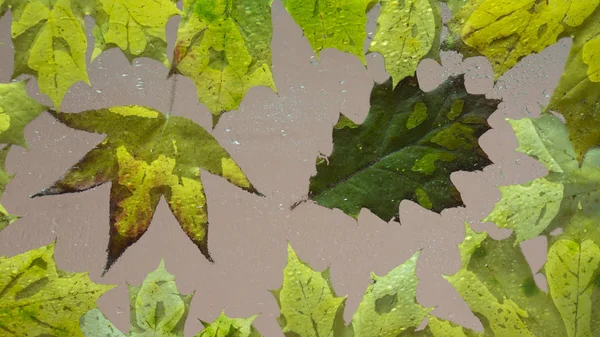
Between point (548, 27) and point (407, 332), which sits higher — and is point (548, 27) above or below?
above

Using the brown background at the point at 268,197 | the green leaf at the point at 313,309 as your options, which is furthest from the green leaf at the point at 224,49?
the green leaf at the point at 313,309

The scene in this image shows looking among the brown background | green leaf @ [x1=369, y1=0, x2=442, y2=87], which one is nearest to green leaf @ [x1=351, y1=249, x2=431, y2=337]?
the brown background

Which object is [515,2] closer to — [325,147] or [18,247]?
[325,147]

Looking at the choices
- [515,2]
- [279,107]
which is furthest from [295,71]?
[515,2]

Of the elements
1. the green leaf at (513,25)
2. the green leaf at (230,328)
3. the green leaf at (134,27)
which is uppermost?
the green leaf at (134,27)

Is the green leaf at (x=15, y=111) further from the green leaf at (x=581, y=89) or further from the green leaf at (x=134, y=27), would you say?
the green leaf at (x=581, y=89)

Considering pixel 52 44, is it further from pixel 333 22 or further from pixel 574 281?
pixel 574 281
